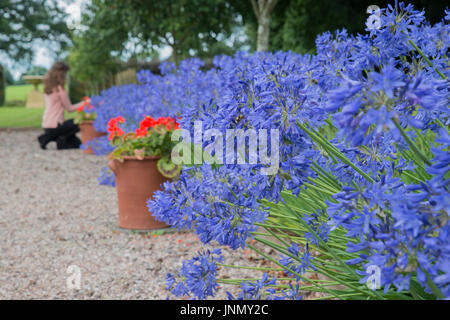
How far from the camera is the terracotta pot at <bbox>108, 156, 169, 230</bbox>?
4.12 m

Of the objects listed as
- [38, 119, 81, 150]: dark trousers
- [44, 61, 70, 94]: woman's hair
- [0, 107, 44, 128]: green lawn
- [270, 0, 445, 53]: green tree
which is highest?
[270, 0, 445, 53]: green tree

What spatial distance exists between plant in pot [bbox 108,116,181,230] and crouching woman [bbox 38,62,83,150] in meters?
5.42

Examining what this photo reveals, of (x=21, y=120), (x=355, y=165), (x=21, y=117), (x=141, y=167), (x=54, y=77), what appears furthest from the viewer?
(x=21, y=117)

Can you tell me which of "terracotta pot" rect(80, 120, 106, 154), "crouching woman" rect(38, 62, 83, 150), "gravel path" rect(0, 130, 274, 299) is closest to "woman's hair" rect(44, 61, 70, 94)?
"crouching woman" rect(38, 62, 83, 150)

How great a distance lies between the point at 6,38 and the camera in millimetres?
15070

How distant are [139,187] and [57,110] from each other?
619 centimetres

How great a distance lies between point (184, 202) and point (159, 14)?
9076 mm

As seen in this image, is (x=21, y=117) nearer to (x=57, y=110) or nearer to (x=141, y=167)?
(x=57, y=110)

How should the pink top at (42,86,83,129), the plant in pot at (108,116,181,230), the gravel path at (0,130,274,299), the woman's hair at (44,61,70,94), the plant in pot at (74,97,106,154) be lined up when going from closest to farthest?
the gravel path at (0,130,274,299), the plant in pot at (108,116,181,230), the woman's hair at (44,61,70,94), the pink top at (42,86,83,129), the plant in pot at (74,97,106,154)

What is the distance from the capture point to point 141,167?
412cm

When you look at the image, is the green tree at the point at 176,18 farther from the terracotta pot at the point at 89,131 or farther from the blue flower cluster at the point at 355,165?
the blue flower cluster at the point at 355,165

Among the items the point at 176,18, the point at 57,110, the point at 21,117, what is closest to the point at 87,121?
the point at 57,110

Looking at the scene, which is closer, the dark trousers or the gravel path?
the gravel path

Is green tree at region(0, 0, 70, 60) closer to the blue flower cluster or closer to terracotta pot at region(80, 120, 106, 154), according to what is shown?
terracotta pot at region(80, 120, 106, 154)
